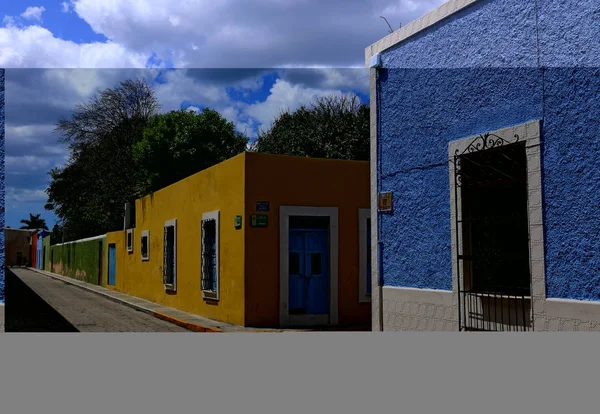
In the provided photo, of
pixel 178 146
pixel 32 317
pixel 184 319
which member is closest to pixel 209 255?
pixel 184 319

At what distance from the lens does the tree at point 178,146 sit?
27.4 metres

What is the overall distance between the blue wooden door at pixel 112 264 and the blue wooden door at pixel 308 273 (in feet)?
49.7

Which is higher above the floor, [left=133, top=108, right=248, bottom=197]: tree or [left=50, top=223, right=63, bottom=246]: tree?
[left=133, top=108, right=248, bottom=197]: tree

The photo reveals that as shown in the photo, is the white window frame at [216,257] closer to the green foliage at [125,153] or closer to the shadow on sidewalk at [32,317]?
the shadow on sidewalk at [32,317]

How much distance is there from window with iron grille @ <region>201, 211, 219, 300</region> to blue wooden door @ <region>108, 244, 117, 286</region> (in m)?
12.7

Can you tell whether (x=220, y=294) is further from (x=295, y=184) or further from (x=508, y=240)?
(x=508, y=240)

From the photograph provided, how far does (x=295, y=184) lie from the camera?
1234 centimetres

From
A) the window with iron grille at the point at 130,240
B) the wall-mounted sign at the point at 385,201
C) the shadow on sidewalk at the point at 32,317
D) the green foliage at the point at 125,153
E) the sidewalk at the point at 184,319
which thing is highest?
the green foliage at the point at 125,153

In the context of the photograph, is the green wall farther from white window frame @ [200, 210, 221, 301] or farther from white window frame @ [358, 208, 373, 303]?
white window frame @ [358, 208, 373, 303]

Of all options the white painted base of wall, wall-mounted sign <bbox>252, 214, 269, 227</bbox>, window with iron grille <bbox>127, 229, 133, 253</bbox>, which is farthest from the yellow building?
window with iron grille <bbox>127, 229, 133, 253</bbox>

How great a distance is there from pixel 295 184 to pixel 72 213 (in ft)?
88.4

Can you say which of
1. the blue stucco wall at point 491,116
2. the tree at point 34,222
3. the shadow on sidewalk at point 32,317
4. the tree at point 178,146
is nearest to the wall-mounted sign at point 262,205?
the blue stucco wall at point 491,116

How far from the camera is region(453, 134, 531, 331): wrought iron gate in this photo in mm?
7160

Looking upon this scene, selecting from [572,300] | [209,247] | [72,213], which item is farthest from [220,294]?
[72,213]
